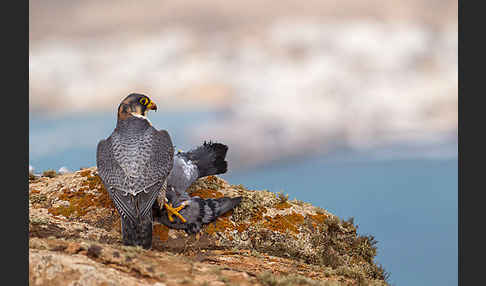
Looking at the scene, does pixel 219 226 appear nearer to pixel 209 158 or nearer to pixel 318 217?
pixel 209 158

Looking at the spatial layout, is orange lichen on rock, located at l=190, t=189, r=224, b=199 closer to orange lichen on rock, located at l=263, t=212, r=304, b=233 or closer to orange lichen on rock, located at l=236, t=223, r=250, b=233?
orange lichen on rock, located at l=236, t=223, r=250, b=233

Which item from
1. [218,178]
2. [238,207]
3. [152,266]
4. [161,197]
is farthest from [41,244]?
[218,178]

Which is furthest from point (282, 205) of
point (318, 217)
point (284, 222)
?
point (318, 217)

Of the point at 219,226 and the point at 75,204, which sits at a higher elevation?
the point at 75,204

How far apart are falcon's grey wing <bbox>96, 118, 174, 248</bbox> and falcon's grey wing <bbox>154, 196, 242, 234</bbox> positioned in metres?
1.07

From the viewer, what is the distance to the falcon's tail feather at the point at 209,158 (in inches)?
545

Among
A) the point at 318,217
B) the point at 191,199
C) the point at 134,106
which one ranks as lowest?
the point at 318,217

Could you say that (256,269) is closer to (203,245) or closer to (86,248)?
(203,245)

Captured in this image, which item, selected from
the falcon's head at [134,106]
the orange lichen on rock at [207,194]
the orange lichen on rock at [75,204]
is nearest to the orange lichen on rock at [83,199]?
the orange lichen on rock at [75,204]

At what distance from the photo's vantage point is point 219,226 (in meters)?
Result: 12.7

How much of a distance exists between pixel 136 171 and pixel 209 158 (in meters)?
3.55

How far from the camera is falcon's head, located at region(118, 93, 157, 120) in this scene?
39.9 feet

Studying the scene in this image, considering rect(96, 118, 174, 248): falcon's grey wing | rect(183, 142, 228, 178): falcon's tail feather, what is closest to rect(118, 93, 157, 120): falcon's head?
rect(96, 118, 174, 248): falcon's grey wing

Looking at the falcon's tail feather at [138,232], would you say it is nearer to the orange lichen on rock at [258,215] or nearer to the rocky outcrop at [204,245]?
the rocky outcrop at [204,245]
